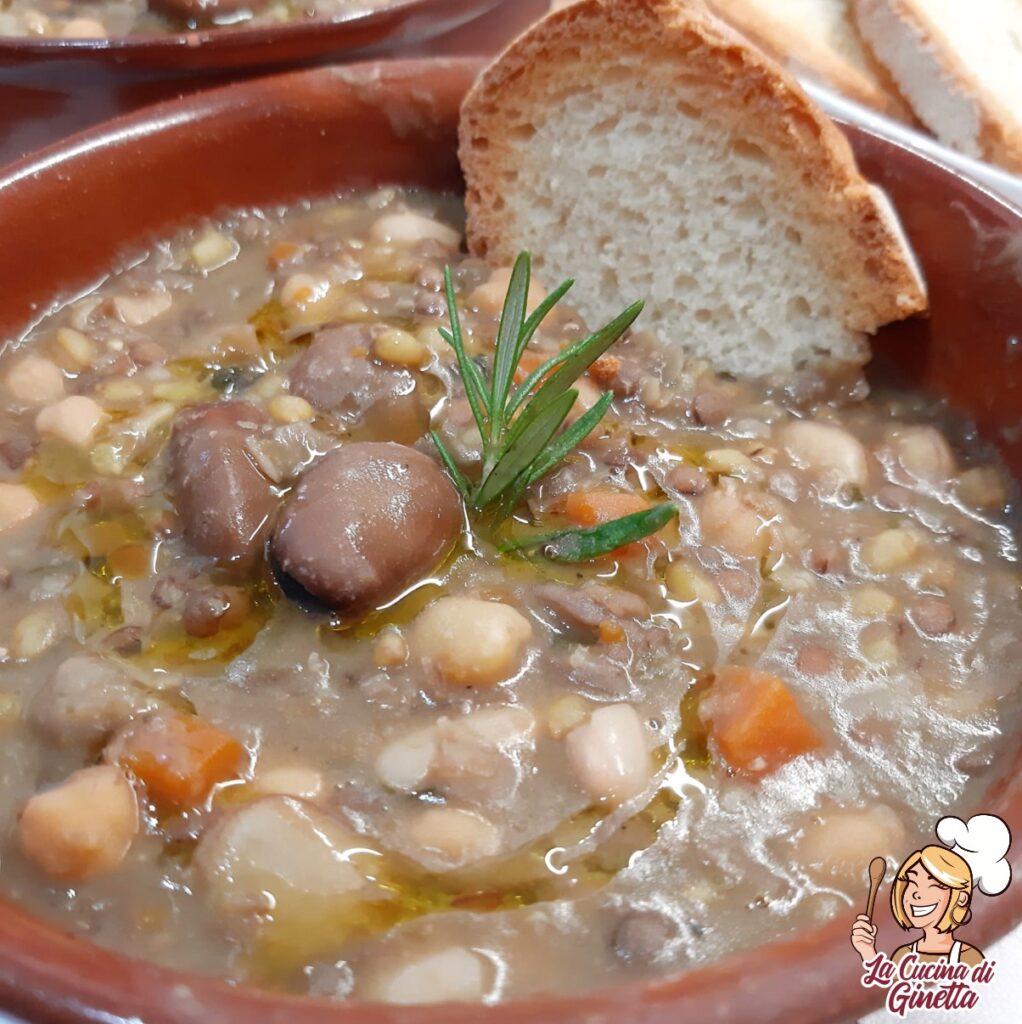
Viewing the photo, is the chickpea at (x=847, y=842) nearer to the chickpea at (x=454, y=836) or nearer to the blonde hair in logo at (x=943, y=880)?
the blonde hair in logo at (x=943, y=880)

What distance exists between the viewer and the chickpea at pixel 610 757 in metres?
1.40

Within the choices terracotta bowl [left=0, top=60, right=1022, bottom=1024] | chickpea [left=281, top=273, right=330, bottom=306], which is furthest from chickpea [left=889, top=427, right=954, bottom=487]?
chickpea [left=281, top=273, right=330, bottom=306]

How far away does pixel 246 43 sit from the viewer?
2223 mm

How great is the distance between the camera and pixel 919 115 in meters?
2.63

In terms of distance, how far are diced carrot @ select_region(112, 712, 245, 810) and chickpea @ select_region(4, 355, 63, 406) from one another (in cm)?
78

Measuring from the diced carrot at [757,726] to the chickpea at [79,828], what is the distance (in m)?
0.77

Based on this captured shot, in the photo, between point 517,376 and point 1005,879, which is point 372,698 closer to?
point 517,376

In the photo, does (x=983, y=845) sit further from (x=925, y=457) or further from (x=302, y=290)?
(x=302, y=290)

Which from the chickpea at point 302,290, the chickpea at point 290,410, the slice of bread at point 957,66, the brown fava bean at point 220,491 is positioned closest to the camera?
the brown fava bean at point 220,491

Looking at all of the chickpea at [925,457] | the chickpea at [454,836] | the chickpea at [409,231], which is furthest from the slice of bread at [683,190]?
the chickpea at [454,836]

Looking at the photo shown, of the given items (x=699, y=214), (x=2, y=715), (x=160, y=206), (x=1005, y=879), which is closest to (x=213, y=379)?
(x=160, y=206)

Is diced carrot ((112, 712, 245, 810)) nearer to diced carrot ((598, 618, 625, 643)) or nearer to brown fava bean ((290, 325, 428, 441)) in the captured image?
diced carrot ((598, 618, 625, 643))

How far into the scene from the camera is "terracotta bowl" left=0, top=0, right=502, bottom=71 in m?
2.16

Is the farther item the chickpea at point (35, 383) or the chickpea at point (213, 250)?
the chickpea at point (213, 250)
